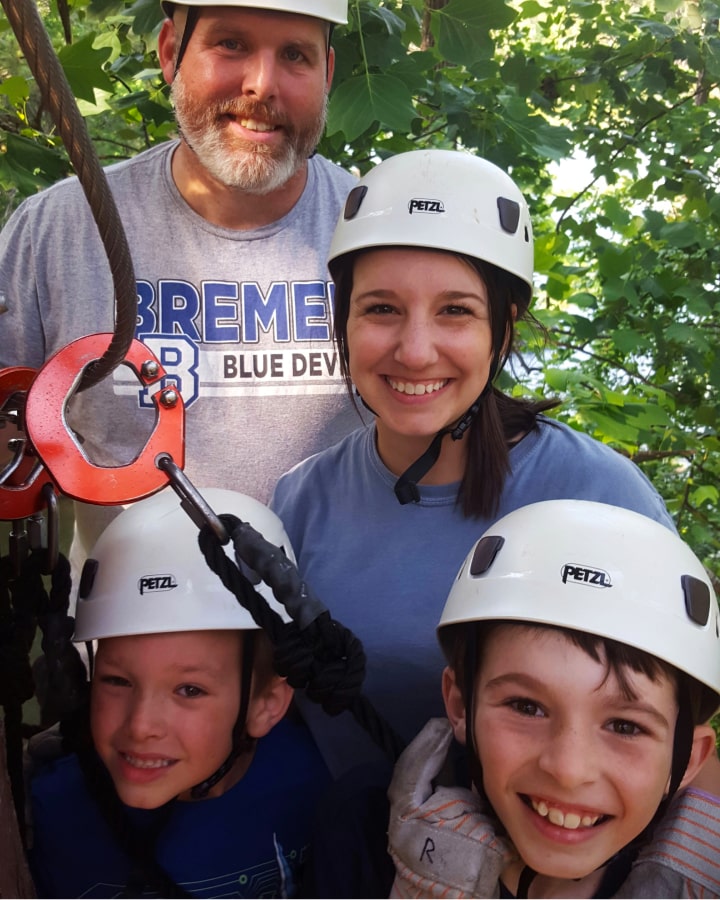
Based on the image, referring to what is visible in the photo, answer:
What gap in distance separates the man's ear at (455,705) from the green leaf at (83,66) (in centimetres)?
242

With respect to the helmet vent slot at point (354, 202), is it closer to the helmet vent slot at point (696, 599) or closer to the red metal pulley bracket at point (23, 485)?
the red metal pulley bracket at point (23, 485)

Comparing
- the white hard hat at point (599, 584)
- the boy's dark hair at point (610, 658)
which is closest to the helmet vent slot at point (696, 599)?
the white hard hat at point (599, 584)

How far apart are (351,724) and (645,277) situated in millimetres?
3194

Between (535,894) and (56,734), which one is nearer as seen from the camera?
(535,894)

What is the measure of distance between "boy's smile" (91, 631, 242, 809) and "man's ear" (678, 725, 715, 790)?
1.05 m

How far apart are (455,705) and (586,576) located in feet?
1.39

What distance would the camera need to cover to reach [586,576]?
2.08 m

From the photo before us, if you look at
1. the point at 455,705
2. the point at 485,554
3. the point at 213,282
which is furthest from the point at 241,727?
the point at 213,282

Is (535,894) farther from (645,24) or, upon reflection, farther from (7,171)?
(645,24)

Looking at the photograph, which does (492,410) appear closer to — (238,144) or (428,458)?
(428,458)

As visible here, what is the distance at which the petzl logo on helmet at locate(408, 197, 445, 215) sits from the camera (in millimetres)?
2719

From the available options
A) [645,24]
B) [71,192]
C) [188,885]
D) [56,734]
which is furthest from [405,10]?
[188,885]

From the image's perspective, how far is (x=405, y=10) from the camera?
13.5 feet

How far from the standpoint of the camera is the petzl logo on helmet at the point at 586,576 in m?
2.07
